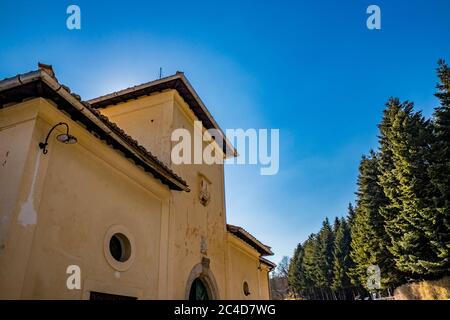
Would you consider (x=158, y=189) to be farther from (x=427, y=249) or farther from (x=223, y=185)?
(x=427, y=249)

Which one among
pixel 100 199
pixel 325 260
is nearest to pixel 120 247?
pixel 100 199

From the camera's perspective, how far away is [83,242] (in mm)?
5457

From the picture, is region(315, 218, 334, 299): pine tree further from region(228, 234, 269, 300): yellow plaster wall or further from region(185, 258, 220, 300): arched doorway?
region(185, 258, 220, 300): arched doorway

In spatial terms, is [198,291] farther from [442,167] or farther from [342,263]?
[342,263]

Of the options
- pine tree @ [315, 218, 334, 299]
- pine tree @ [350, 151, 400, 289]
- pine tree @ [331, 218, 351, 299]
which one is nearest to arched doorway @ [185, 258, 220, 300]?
pine tree @ [350, 151, 400, 289]

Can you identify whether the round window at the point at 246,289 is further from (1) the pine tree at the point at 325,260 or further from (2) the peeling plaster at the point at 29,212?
(1) the pine tree at the point at 325,260

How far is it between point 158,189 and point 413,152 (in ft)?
67.2

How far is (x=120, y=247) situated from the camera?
670 cm

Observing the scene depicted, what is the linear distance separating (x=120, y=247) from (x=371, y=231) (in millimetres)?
26800

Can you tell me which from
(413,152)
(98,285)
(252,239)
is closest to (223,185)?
(252,239)
